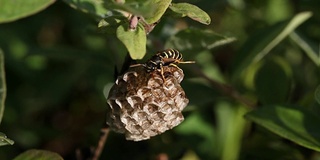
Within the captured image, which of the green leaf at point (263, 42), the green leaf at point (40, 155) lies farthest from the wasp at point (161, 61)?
the green leaf at point (263, 42)

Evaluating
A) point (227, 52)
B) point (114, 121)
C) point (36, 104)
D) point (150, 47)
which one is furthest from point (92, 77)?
point (114, 121)

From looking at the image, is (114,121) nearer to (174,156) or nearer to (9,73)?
(174,156)

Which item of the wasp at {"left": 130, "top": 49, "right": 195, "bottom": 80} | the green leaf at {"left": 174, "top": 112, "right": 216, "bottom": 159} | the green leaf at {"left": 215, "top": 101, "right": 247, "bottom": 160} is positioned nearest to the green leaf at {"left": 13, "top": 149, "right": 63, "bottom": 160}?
the wasp at {"left": 130, "top": 49, "right": 195, "bottom": 80}

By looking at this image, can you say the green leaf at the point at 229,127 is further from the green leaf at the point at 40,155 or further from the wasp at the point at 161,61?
the green leaf at the point at 40,155

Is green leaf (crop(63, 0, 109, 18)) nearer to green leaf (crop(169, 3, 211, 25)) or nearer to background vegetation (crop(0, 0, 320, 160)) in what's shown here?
background vegetation (crop(0, 0, 320, 160))

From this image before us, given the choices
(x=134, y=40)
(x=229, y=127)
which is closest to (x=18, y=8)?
(x=134, y=40)

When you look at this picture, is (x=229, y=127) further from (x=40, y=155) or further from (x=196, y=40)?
(x=40, y=155)
